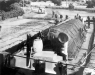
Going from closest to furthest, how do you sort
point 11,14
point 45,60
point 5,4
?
point 45,60
point 11,14
point 5,4

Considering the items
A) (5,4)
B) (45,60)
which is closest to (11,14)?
(5,4)

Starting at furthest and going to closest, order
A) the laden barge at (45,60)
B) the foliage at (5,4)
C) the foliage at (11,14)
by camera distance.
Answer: the foliage at (5,4), the foliage at (11,14), the laden barge at (45,60)

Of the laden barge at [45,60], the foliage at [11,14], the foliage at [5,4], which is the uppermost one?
the foliage at [5,4]

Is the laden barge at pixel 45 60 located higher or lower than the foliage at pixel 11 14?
lower

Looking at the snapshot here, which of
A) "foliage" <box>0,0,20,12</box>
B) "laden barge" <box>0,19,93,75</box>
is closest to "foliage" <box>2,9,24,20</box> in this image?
"foliage" <box>0,0,20,12</box>

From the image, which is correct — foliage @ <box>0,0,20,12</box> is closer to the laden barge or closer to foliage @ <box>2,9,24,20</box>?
foliage @ <box>2,9,24,20</box>

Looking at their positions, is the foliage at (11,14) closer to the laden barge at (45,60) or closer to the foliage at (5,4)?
the foliage at (5,4)

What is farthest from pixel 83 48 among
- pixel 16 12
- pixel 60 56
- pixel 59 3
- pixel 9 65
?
pixel 59 3

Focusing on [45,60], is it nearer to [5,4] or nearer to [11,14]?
[11,14]

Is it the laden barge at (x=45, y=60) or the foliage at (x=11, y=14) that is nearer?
the laden barge at (x=45, y=60)

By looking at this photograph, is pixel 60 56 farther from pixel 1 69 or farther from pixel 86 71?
pixel 1 69

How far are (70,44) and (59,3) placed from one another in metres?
71.7

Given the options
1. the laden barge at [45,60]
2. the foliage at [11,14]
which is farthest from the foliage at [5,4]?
the laden barge at [45,60]

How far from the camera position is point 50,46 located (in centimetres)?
889
